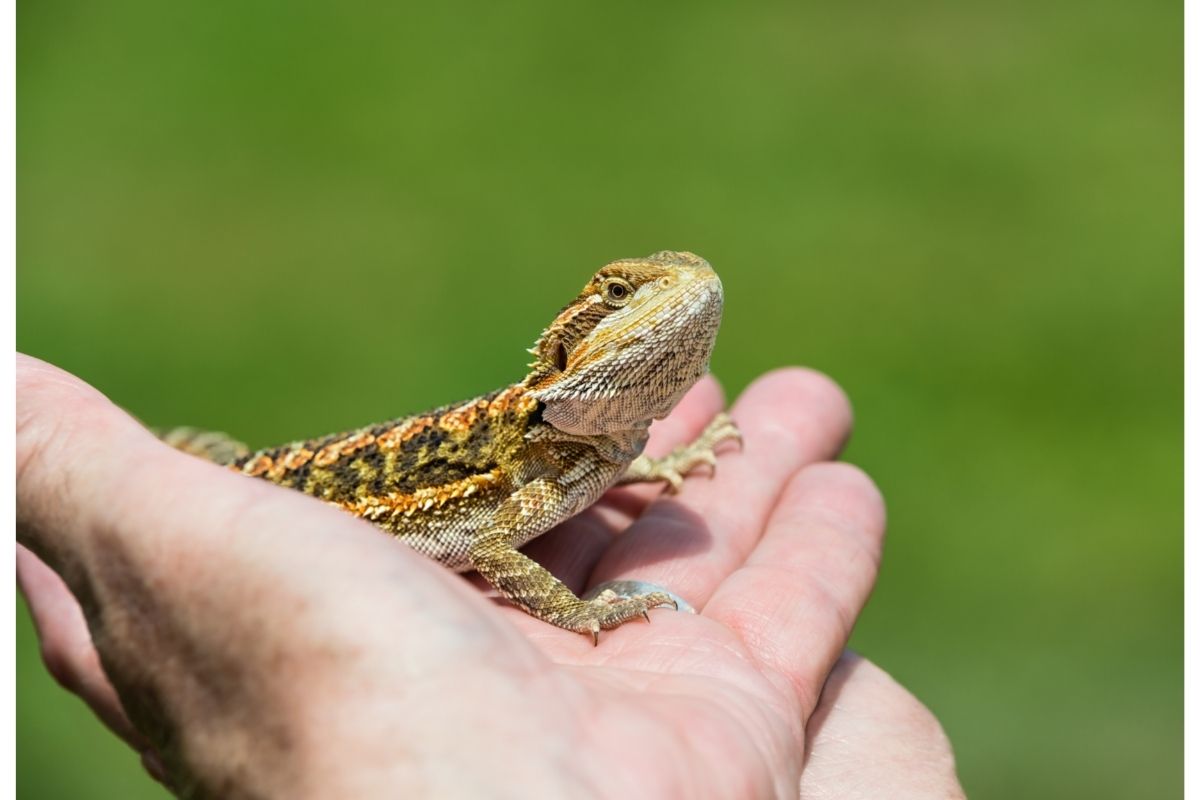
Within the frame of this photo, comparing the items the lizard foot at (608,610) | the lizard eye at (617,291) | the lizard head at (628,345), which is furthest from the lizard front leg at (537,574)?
the lizard eye at (617,291)

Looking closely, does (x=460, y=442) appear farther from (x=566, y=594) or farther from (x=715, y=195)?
(x=715, y=195)

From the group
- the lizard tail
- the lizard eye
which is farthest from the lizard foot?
the lizard tail

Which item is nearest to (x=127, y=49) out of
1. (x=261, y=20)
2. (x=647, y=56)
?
(x=261, y=20)

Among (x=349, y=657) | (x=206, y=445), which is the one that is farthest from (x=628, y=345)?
(x=206, y=445)

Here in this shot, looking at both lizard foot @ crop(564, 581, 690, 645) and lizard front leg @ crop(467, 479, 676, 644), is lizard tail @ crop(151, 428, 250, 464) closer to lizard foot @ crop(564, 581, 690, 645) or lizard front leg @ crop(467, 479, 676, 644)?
lizard front leg @ crop(467, 479, 676, 644)

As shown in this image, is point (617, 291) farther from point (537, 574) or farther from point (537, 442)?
point (537, 574)

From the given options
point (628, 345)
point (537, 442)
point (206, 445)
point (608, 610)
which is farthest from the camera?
point (206, 445)
